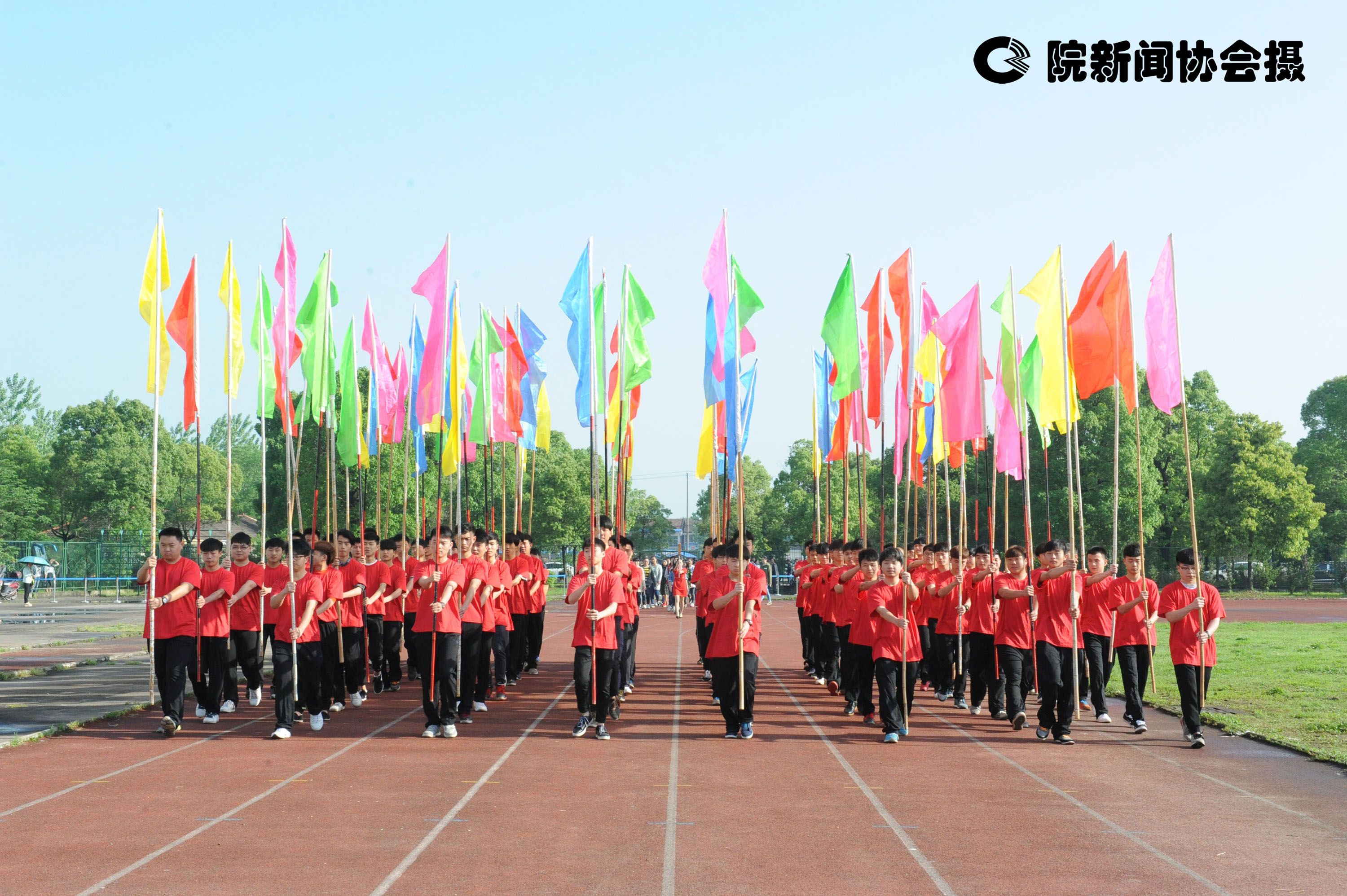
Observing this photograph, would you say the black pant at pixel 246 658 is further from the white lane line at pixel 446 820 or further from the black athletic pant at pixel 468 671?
the white lane line at pixel 446 820

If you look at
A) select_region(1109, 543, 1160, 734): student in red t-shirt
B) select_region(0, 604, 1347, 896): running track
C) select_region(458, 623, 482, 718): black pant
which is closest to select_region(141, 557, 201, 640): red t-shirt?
select_region(0, 604, 1347, 896): running track

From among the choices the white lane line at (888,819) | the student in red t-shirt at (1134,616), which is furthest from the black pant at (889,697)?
the student in red t-shirt at (1134,616)

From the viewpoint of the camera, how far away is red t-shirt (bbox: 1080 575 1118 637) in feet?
40.1

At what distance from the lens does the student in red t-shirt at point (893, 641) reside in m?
11.3

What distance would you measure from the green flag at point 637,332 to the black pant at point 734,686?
4760 mm

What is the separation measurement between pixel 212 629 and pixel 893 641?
6.62 m

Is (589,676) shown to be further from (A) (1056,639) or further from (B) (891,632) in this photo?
(A) (1056,639)

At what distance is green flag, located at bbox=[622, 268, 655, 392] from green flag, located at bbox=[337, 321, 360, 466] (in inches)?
180

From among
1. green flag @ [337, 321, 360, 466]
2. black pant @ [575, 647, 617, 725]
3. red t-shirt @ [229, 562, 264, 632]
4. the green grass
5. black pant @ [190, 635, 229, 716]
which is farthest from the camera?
green flag @ [337, 321, 360, 466]

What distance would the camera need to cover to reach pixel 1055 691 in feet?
36.9

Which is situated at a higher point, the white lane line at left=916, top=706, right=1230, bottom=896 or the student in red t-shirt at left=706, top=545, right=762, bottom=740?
the student in red t-shirt at left=706, top=545, right=762, bottom=740

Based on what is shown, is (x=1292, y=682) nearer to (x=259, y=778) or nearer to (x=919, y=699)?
(x=919, y=699)

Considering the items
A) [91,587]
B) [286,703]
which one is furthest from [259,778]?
[91,587]

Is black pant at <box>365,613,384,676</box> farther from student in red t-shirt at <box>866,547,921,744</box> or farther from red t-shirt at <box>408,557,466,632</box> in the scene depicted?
student in red t-shirt at <box>866,547,921,744</box>
